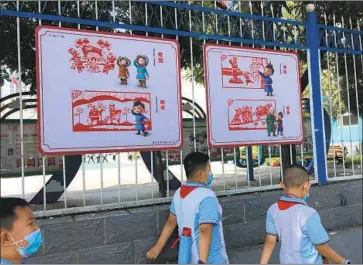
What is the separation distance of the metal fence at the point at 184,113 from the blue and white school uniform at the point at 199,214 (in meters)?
0.93

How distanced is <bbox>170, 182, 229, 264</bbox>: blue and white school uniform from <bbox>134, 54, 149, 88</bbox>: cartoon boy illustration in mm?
1201

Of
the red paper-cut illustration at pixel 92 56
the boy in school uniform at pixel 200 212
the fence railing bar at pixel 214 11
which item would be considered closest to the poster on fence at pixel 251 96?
the fence railing bar at pixel 214 11

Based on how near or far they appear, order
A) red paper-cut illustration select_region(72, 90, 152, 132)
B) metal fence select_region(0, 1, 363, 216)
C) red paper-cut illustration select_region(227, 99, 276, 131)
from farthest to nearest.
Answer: red paper-cut illustration select_region(227, 99, 276, 131)
metal fence select_region(0, 1, 363, 216)
red paper-cut illustration select_region(72, 90, 152, 132)

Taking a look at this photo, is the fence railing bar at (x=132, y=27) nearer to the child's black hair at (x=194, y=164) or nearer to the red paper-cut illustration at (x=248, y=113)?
the red paper-cut illustration at (x=248, y=113)

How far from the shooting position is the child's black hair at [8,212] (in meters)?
1.77

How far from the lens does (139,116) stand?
3643 millimetres

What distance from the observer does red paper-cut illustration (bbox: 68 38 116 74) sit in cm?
338

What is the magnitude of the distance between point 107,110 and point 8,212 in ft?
5.85

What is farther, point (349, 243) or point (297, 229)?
point (349, 243)

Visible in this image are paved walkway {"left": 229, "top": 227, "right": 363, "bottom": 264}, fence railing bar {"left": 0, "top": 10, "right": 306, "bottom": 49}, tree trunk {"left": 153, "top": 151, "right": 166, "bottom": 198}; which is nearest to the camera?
fence railing bar {"left": 0, "top": 10, "right": 306, "bottom": 49}

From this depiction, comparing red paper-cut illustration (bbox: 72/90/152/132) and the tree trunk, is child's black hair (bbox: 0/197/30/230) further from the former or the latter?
the tree trunk

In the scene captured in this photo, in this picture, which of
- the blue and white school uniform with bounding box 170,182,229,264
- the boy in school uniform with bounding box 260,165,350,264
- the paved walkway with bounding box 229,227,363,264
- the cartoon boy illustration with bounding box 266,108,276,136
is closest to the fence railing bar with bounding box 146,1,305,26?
the cartoon boy illustration with bounding box 266,108,276,136

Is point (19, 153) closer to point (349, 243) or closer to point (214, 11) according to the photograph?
point (214, 11)

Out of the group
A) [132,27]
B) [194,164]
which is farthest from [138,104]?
[194,164]
